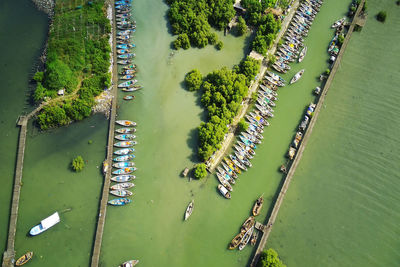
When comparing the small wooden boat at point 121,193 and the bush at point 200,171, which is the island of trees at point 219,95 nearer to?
the bush at point 200,171

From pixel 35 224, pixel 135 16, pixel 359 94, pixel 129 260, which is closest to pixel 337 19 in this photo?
pixel 359 94

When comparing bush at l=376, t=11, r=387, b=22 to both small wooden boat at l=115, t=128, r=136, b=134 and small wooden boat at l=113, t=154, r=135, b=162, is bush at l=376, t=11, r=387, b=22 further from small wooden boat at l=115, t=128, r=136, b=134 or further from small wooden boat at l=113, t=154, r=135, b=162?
small wooden boat at l=113, t=154, r=135, b=162

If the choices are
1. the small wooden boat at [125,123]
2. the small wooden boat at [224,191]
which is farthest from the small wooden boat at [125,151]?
the small wooden boat at [224,191]

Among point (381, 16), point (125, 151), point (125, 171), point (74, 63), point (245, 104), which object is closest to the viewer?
point (125, 171)

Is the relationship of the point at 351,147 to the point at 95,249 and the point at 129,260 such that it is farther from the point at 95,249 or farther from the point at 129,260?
the point at 95,249

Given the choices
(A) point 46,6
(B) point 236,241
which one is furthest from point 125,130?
(A) point 46,6

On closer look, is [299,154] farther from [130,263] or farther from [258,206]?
[130,263]

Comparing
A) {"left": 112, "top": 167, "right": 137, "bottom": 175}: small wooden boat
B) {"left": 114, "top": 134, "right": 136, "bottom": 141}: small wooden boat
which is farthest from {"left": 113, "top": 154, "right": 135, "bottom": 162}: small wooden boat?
{"left": 114, "top": 134, "right": 136, "bottom": 141}: small wooden boat
